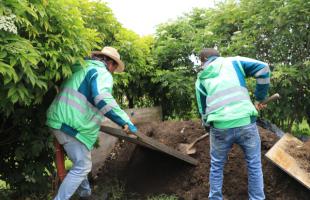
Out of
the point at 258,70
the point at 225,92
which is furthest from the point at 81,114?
the point at 258,70

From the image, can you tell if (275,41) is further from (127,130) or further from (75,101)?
(75,101)

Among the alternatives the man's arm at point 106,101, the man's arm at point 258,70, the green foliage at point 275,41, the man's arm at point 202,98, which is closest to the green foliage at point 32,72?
the man's arm at point 106,101

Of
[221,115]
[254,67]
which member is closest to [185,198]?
[221,115]

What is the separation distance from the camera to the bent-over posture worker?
4.56 metres

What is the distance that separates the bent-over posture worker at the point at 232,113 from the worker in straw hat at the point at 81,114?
98 cm

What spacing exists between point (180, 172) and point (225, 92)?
1.89 m

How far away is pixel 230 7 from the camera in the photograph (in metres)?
7.31

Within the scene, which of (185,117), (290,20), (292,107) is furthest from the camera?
(185,117)

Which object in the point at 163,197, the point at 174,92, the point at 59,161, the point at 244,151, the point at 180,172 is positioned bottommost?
the point at 163,197

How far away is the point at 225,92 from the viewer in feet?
15.1

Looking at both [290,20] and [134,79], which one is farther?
[134,79]

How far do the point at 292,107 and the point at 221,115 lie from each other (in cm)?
267

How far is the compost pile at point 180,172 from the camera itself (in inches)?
211

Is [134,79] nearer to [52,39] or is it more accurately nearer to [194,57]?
[194,57]
